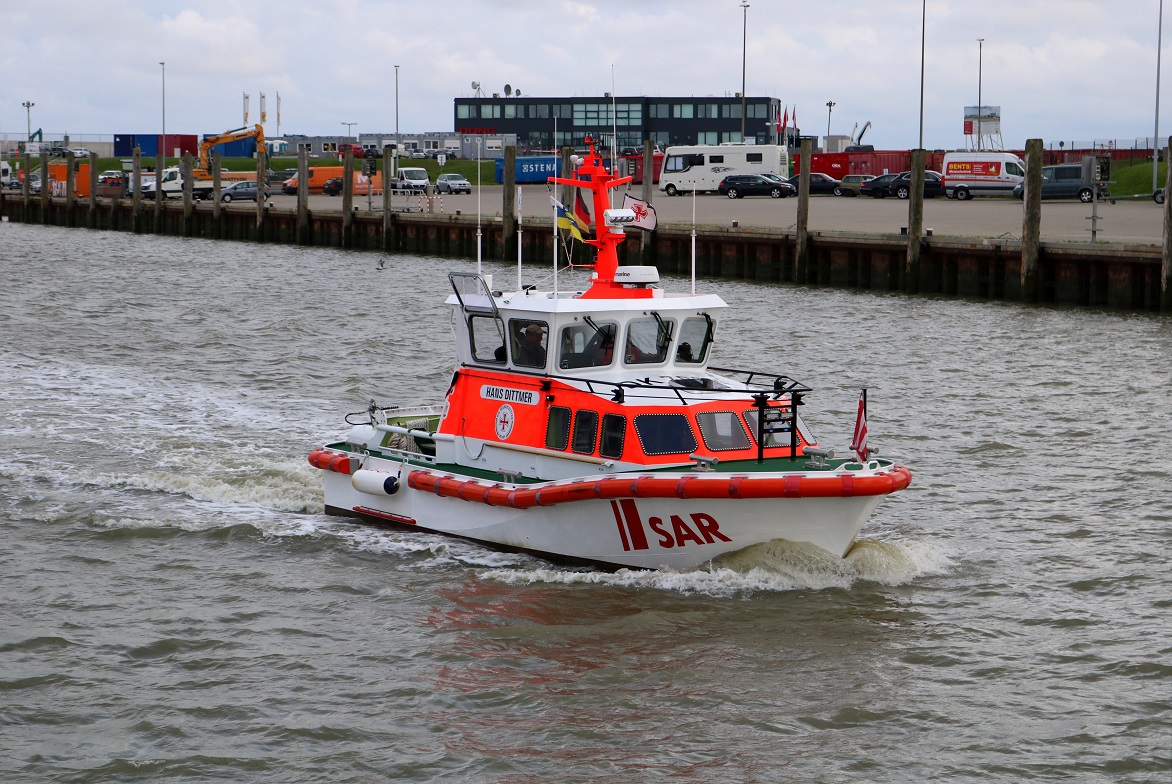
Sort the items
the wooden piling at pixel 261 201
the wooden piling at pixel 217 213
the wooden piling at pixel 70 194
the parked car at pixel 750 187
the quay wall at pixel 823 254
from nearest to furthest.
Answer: the quay wall at pixel 823 254
the wooden piling at pixel 261 201
the wooden piling at pixel 217 213
the parked car at pixel 750 187
the wooden piling at pixel 70 194

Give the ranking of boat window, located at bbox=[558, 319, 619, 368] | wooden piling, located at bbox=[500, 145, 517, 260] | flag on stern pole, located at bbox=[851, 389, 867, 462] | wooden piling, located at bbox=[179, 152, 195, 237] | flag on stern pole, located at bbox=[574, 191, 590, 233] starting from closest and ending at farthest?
flag on stern pole, located at bbox=[851, 389, 867, 462] → boat window, located at bbox=[558, 319, 619, 368] → flag on stern pole, located at bbox=[574, 191, 590, 233] → wooden piling, located at bbox=[500, 145, 517, 260] → wooden piling, located at bbox=[179, 152, 195, 237]

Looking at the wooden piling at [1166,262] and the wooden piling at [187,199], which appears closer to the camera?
the wooden piling at [1166,262]

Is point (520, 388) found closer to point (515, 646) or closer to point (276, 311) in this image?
point (515, 646)

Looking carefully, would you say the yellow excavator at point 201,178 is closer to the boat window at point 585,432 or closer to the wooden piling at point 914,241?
the wooden piling at point 914,241

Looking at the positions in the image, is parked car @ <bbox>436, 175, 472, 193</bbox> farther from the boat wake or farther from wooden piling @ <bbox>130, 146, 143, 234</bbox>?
the boat wake

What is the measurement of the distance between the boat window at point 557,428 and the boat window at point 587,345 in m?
0.46

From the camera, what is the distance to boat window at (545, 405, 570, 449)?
12547 mm

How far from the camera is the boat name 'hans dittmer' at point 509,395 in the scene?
42.1 feet

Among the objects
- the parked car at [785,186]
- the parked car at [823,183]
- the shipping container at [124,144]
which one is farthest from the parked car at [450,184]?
the shipping container at [124,144]

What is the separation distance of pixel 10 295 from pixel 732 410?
2660cm

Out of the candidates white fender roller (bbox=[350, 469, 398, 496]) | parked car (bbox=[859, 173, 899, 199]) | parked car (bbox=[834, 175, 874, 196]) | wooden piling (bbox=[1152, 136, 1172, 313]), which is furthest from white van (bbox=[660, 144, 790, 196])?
white fender roller (bbox=[350, 469, 398, 496])

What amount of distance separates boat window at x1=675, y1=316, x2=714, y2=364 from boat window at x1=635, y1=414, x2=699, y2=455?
3.70ft

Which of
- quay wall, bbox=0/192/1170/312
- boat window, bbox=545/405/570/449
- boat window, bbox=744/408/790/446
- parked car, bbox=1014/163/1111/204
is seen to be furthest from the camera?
parked car, bbox=1014/163/1111/204

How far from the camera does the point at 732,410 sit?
12.3 meters
